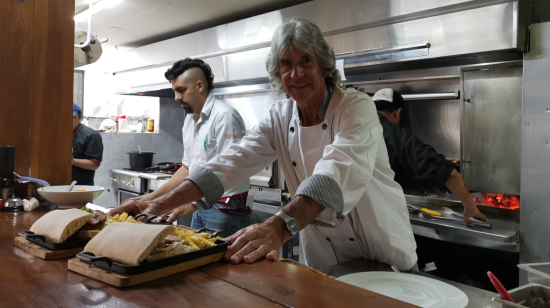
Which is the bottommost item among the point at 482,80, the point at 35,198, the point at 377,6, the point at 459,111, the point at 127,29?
the point at 35,198

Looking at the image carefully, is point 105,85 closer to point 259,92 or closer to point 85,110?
point 85,110

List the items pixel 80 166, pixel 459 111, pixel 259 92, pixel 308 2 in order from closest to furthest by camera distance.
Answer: pixel 459 111
pixel 308 2
pixel 80 166
pixel 259 92

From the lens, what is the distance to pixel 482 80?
2.91 metres

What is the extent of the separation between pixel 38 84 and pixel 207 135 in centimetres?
123

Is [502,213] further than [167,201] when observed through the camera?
Yes

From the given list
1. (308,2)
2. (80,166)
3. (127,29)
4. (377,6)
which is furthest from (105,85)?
(377,6)

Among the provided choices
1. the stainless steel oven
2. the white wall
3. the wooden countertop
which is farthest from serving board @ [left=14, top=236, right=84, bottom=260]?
the white wall

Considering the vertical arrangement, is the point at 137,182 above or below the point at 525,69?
below

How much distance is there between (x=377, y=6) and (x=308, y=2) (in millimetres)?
709

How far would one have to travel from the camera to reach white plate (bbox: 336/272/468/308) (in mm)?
1077

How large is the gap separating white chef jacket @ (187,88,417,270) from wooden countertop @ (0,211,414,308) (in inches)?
14.1

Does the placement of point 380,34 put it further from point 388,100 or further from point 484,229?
point 484,229

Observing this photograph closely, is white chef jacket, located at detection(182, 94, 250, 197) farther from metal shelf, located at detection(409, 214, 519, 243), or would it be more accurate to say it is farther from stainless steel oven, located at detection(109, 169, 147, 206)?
stainless steel oven, located at detection(109, 169, 147, 206)

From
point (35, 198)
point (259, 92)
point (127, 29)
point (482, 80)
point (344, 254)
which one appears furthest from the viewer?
point (127, 29)
